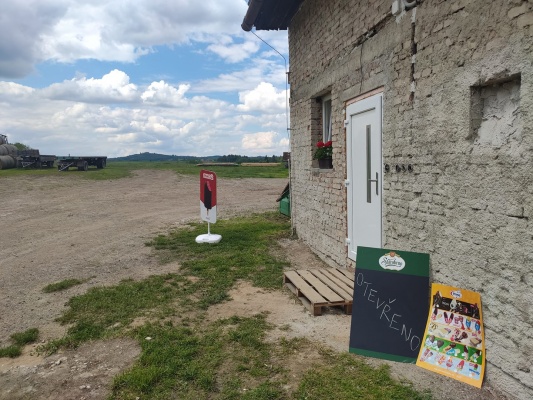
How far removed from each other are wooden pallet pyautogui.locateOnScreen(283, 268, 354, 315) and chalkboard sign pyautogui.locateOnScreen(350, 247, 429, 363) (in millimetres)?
766

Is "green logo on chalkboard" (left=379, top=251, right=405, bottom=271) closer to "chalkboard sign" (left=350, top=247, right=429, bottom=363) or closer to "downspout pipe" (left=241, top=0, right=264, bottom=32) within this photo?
"chalkboard sign" (left=350, top=247, right=429, bottom=363)

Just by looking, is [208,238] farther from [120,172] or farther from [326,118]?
[120,172]

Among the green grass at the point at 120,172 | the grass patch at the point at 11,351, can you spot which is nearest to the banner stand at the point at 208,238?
the grass patch at the point at 11,351

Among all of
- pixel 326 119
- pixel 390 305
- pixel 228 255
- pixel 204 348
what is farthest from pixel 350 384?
pixel 326 119

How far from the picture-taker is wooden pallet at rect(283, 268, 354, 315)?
5.20 meters

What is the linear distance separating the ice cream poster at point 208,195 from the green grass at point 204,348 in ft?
7.64

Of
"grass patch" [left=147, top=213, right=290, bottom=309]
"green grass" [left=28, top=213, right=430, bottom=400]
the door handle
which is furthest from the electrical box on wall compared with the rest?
"grass patch" [left=147, top=213, right=290, bottom=309]

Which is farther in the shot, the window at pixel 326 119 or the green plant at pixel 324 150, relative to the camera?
the window at pixel 326 119

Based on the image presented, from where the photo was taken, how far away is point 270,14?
956cm

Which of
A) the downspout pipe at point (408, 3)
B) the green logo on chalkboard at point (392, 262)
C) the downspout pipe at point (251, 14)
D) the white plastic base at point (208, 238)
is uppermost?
the downspout pipe at point (251, 14)

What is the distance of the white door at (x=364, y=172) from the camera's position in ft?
18.9

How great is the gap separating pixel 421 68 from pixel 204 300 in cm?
393

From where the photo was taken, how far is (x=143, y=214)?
46.1ft

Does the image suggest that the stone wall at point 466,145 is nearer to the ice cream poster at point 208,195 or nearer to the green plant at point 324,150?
the green plant at point 324,150
